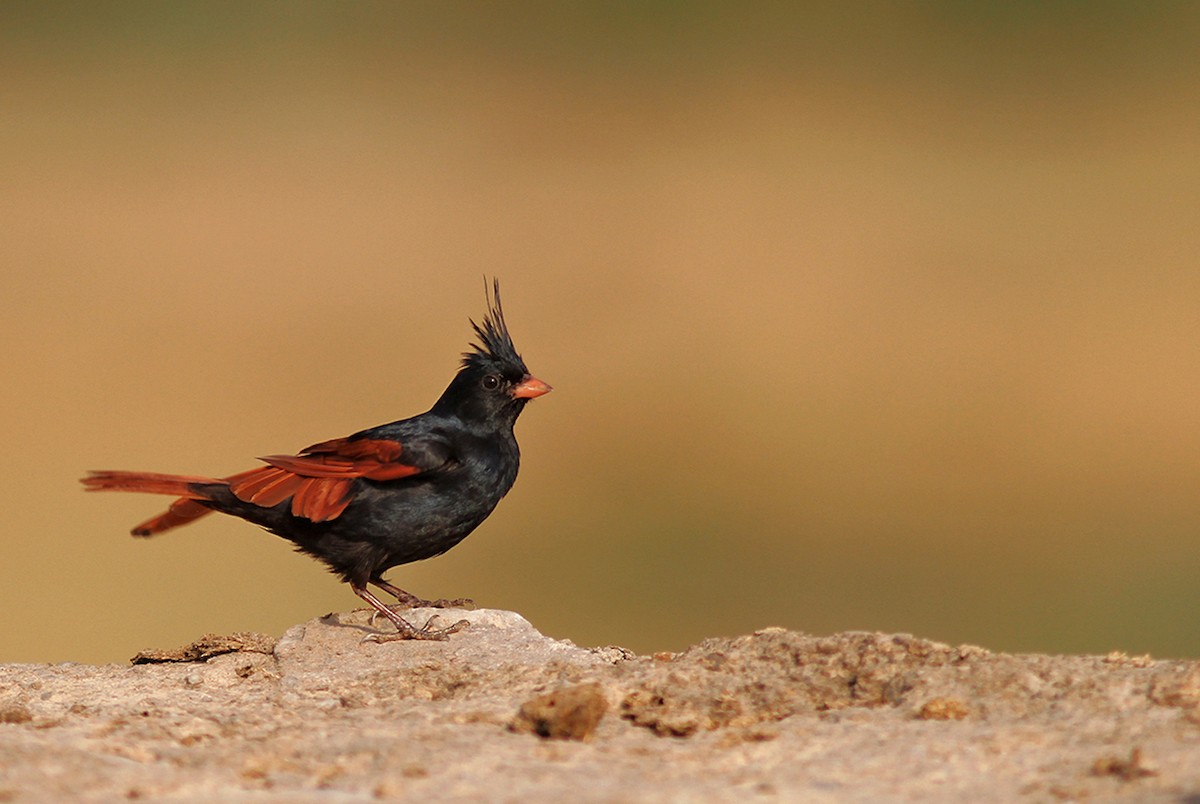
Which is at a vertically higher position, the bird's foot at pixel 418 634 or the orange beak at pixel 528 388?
the orange beak at pixel 528 388

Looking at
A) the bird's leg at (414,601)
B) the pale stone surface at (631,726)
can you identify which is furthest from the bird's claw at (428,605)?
the pale stone surface at (631,726)

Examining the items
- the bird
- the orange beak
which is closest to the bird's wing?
the bird

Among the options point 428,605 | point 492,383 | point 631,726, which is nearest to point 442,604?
point 428,605

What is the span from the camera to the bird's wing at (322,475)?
21.2ft

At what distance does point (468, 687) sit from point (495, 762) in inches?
49.6

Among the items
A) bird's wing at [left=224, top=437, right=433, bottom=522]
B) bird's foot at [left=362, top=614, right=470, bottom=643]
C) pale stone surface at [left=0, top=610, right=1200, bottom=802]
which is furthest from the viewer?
bird's wing at [left=224, top=437, right=433, bottom=522]

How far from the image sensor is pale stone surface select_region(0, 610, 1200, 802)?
12.3ft

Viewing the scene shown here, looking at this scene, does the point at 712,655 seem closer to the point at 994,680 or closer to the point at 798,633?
the point at 798,633

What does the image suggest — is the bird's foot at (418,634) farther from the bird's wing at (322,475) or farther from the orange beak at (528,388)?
the orange beak at (528,388)

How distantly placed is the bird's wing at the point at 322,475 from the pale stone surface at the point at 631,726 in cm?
83

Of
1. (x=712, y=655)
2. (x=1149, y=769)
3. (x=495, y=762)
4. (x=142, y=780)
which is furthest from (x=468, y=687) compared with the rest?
(x=1149, y=769)

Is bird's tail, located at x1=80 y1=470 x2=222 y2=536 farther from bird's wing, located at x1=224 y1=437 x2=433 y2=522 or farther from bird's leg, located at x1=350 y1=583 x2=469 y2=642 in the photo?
bird's leg, located at x1=350 y1=583 x2=469 y2=642

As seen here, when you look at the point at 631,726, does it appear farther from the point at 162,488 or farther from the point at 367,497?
the point at 162,488

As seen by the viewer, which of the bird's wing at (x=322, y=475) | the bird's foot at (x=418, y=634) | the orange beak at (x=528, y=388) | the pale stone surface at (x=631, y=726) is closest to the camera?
the pale stone surface at (x=631, y=726)
